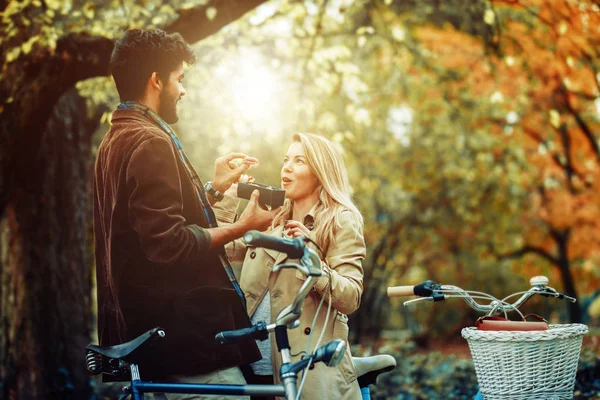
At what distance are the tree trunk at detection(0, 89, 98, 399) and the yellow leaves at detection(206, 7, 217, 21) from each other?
2.11m

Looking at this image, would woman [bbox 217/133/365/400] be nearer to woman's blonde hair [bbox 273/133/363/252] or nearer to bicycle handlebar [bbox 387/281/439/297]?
woman's blonde hair [bbox 273/133/363/252]

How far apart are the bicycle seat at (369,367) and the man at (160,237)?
753mm

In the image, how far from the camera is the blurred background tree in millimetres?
6934

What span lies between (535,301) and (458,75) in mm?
6567

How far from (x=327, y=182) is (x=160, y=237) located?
1086 mm

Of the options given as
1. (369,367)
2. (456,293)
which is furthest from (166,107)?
(369,367)

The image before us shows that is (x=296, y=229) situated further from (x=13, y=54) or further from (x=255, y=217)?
(x=13, y=54)

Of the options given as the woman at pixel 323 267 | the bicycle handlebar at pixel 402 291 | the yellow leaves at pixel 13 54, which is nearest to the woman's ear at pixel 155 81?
the woman at pixel 323 267

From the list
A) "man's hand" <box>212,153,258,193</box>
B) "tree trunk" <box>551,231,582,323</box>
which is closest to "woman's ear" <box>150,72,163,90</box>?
"man's hand" <box>212,153,258,193</box>

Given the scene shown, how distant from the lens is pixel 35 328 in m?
7.52

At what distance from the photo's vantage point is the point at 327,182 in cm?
377

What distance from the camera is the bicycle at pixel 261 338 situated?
279cm

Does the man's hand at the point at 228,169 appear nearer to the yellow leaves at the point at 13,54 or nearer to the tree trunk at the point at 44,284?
the yellow leaves at the point at 13,54

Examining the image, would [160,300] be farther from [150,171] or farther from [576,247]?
[576,247]
